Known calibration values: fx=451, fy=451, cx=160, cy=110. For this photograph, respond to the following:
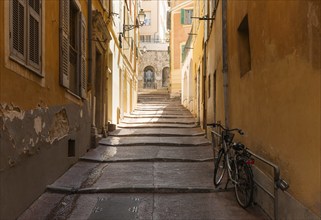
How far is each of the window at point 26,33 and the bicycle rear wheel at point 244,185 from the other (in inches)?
120

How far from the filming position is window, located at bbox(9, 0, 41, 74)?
510 cm

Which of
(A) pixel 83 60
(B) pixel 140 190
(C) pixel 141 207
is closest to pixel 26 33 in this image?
(C) pixel 141 207

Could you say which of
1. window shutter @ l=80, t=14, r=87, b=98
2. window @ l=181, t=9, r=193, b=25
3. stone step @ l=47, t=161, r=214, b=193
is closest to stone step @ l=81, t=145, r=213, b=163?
stone step @ l=47, t=161, r=214, b=193

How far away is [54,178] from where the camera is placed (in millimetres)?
7250

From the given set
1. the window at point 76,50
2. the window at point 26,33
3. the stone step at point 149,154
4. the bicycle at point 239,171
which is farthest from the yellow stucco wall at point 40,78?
the bicycle at point 239,171

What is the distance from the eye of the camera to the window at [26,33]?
510 centimetres

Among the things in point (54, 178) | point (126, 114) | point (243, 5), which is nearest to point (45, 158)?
point (54, 178)

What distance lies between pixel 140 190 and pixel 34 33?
2.78 meters

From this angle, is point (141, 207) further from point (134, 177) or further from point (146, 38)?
point (146, 38)

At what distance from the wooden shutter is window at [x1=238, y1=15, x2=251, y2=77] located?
3552mm

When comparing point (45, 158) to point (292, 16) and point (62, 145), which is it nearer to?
point (62, 145)

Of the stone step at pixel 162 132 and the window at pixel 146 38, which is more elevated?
the window at pixel 146 38

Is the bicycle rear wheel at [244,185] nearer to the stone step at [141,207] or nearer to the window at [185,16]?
the stone step at [141,207]

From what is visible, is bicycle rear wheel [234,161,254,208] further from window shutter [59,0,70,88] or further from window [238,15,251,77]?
window shutter [59,0,70,88]
